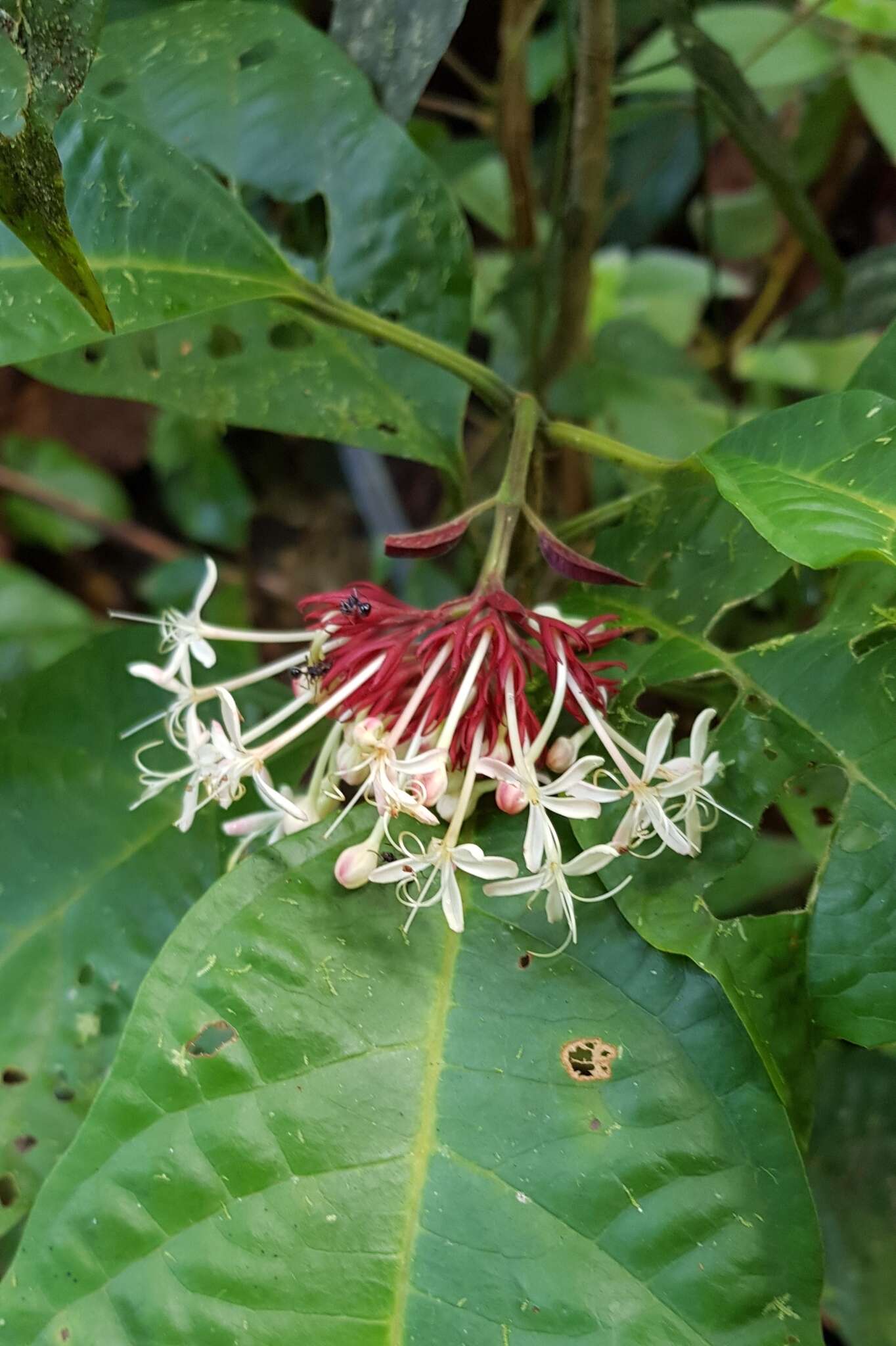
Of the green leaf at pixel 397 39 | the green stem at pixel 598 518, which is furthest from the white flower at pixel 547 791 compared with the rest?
the green leaf at pixel 397 39

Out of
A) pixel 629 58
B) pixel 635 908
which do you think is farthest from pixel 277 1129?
pixel 629 58

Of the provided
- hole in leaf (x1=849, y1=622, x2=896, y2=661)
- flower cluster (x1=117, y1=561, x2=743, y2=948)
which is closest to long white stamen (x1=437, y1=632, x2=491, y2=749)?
flower cluster (x1=117, y1=561, x2=743, y2=948)

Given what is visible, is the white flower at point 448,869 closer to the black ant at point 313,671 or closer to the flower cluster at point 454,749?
the flower cluster at point 454,749

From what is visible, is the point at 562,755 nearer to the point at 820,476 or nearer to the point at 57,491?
the point at 820,476

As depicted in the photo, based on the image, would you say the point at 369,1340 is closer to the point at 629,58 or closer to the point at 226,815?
the point at 226,815

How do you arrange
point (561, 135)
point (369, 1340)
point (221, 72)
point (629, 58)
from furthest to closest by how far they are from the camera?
point (629, 58) → point (561, 135) → point (221, 72) → point (369, 1340)

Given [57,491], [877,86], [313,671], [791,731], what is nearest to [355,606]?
[313,671]

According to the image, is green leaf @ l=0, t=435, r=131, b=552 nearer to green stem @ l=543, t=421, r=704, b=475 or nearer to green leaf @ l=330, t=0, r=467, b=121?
green leaf @ l=330, t=0, r=467, b=121
